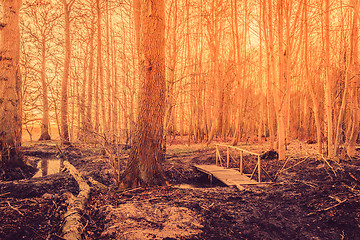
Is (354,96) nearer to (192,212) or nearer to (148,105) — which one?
(148,105)

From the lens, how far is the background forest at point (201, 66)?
7586 mm

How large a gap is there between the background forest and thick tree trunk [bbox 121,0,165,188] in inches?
20.5

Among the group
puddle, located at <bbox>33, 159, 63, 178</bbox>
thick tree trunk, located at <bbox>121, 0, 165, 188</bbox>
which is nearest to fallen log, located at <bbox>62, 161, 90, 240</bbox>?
thick tree trunk, located at <bbox>121, 0, 165, 188</bbox>

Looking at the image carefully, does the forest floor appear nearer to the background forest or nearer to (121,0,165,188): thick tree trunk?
(121,0,165,188): thick tree trunk

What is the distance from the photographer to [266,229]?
3871mm

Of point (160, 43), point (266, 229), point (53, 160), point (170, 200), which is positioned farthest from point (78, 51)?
point (266, 229)

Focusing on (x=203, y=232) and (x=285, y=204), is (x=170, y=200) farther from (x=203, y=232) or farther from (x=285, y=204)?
(x=285, y=204)

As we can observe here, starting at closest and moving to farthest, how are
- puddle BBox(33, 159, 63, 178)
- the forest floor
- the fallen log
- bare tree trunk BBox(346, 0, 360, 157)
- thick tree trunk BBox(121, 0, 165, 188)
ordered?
the fallen log, the forest floor, thick tree trunk BBox(121, 0, 165, 188), bare tree trunk BBox(346, 0, 360, 157), puddle BBox(33, 159, 63, 178)

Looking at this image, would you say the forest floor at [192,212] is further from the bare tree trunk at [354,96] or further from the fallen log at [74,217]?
the bare tree trunk at [354,96]

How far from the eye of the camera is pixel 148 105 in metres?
5.30

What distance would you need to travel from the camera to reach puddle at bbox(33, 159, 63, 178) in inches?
317

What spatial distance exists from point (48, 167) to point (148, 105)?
19.5ft

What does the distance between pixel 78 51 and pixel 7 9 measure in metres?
16.6

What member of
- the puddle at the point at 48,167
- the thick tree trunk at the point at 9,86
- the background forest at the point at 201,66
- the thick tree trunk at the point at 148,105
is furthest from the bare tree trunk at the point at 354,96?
the thick tree trunk at the point at 9,86
